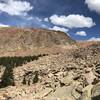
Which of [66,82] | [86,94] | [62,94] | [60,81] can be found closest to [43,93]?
[62,94]

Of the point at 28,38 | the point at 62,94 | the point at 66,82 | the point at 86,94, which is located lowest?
the point at 62,94

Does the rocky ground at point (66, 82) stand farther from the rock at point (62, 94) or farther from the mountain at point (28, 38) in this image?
the mountain at point (28, 38)

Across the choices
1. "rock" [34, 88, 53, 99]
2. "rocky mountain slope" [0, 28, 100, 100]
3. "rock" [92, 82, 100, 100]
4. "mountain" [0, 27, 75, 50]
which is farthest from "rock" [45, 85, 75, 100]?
"mountain" [0, 27, 75, 50]

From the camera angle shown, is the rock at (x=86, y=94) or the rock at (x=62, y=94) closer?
the rock at (x=86, y=94)

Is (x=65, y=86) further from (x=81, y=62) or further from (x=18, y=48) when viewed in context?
(x=18, y=48)

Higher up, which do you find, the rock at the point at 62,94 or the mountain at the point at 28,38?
the mountain at the point at 28,38

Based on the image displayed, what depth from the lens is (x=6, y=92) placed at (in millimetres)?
44219

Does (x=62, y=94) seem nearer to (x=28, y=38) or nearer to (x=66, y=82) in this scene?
(x=66, y=82)

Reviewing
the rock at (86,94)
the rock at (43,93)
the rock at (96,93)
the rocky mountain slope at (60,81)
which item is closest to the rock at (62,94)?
the rocky mountain slope at (60,81)

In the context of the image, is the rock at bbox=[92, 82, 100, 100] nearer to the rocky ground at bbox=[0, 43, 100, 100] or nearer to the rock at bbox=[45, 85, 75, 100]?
the rocky ground at bbox=[0, 43, 100, 100]

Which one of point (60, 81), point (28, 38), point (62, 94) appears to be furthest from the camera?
point (28, 38)

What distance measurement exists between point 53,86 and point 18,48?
113124 mm

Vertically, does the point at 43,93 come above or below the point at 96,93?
below

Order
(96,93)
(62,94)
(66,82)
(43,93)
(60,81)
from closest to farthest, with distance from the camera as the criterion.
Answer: (96,93) < (62,94) < (43,93) < (66,82) < (60,81)
